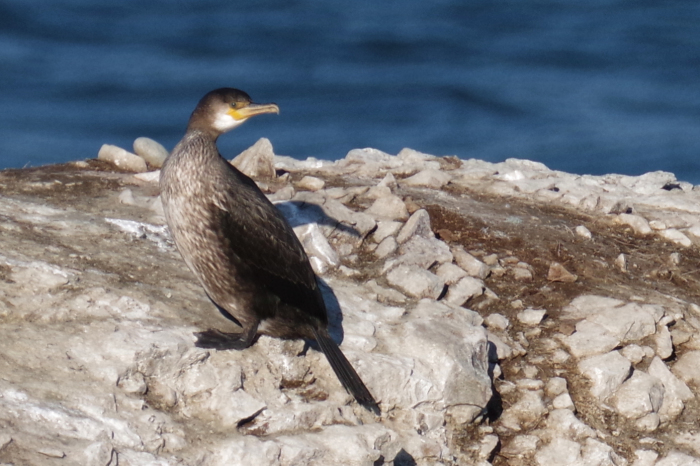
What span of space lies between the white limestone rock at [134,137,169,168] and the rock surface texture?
239 millimetres

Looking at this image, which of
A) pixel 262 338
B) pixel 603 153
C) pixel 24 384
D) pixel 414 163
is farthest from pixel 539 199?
pixel 603 153

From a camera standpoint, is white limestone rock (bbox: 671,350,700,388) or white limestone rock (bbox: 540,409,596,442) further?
white limestone rock (bbox: 671,350,700,388)

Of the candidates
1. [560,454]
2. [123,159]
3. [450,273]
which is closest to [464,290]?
[450,273]

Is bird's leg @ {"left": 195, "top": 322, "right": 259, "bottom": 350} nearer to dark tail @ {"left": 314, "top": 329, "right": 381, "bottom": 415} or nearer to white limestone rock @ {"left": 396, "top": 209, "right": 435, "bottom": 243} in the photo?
dark tail @ {"left": 314, "top": 329, "right": 381, "bottom": 415}

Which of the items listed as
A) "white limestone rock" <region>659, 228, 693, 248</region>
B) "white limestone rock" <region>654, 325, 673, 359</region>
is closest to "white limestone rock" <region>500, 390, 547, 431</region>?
"white limestone rock" <region>654, 325, 673, 359</region>

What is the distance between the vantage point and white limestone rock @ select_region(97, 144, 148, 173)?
22.0 ft

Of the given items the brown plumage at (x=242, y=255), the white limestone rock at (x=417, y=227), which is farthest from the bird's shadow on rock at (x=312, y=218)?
the brown plumage at (x=242, y=255)

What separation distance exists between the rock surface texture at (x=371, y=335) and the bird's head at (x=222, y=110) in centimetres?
71

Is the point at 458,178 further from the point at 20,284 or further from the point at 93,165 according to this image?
the point at 20,284

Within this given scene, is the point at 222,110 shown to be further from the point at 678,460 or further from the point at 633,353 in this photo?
the point at 678,460

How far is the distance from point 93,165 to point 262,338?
272cm

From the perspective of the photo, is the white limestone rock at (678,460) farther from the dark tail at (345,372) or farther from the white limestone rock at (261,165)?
the white limestone rock at (261,165)

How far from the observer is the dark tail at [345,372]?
430 cm

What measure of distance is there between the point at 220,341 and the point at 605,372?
6.55 feet
